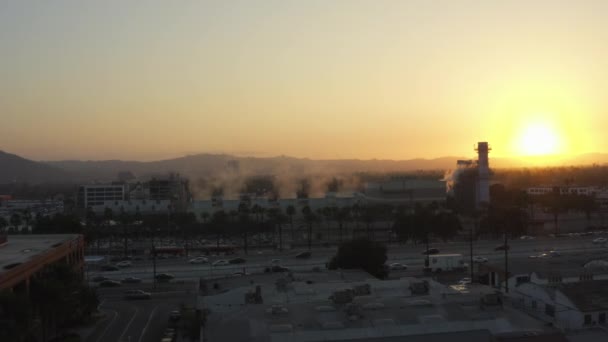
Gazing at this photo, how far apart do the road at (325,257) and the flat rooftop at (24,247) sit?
4.47 m

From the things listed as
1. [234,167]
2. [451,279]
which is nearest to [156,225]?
[451,279]

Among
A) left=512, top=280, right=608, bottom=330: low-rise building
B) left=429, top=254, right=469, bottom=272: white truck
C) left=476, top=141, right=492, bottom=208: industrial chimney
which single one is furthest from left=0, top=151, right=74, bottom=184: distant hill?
left=512, top=280, right=608, bottom=330: low-rise building

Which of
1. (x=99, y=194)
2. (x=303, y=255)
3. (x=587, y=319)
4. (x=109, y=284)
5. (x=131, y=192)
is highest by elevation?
(x=131, y=192)

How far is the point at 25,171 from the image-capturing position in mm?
153000

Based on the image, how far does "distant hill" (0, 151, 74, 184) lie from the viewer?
483ft

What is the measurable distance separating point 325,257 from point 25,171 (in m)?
149

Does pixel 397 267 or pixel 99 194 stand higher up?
pixel 99 194

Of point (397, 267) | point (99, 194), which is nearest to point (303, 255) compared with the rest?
point (397, 267)

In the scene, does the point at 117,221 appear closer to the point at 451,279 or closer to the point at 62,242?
the point at 62,242

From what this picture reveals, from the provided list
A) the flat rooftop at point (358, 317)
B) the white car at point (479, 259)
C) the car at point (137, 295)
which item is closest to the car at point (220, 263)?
the car at point (137, 295)

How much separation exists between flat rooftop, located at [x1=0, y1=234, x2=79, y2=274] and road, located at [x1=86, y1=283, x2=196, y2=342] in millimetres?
2387

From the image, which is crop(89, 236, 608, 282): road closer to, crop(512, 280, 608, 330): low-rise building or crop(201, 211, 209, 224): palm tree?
crop(512, 280, 608, 330): low-rise building

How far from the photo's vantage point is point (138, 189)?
2124 inches

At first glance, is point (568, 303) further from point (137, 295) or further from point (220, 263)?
point (220, 263)
